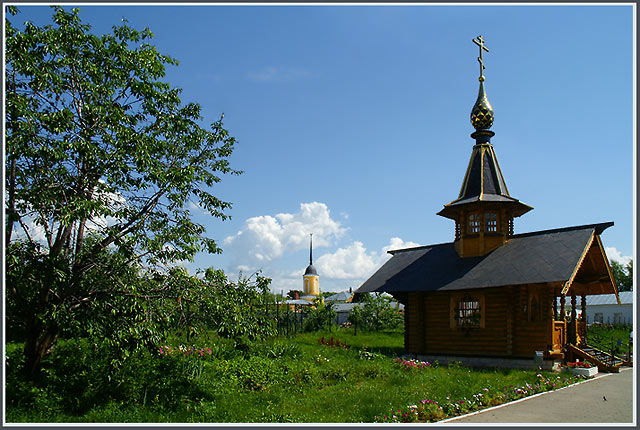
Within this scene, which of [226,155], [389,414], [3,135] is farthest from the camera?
[226,155]

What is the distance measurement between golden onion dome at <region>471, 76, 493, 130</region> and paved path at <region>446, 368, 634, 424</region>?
33.2 ft

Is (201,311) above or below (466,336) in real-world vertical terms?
above

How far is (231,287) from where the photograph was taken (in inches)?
400

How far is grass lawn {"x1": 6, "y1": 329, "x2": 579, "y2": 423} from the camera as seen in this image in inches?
351

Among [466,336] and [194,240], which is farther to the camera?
[466,336]

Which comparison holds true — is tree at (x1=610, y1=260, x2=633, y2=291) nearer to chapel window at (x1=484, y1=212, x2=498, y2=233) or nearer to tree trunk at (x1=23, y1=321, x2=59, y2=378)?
chapel window at (x1=484, y1=212, x2=498, y2=233)

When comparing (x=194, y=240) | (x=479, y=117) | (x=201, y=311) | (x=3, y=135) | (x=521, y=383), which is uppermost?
(x=479, y=117)

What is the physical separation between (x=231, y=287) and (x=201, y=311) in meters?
0.76

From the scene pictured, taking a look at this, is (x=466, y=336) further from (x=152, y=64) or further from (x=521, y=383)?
(x=152, y=64)

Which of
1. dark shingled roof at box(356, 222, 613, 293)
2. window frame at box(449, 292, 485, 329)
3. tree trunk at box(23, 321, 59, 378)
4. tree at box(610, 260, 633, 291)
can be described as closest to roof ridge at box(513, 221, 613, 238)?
dark shingled roof at box(356, 222, 613, 293)

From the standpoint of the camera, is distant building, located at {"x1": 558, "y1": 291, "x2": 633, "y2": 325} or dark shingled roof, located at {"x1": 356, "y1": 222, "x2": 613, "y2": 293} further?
distant building, located at {"x1": 558, "y1": 291, "x2": 633, "y2": 325}

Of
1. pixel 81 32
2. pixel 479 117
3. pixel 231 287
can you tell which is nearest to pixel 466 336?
pixel 479 117

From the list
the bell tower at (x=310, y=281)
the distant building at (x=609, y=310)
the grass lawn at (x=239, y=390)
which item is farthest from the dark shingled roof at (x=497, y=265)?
the bell tower at (x=310, y=281)

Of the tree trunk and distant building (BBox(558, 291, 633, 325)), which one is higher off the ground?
the tree trunk
